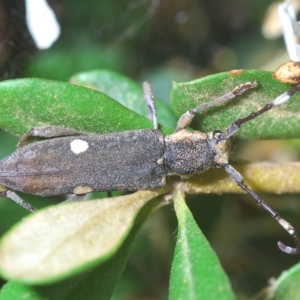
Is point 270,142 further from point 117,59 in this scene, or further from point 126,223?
point 126,223

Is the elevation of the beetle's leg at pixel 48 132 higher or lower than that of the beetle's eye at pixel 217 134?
higher

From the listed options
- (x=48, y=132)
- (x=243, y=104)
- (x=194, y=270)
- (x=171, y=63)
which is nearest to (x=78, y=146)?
(x=48, y=132)

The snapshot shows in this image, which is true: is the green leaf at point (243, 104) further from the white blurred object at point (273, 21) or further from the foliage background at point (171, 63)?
the white blurred object at point (273, 21)

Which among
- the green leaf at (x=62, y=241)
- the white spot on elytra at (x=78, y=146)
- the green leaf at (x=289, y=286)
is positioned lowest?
the green leaf at (x=289, y=286)

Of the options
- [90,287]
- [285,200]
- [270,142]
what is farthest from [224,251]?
[90,287]

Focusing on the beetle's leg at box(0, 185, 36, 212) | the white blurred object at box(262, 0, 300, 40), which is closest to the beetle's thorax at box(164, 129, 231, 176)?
the beetle's leg at box(0, 185, 36, 212)

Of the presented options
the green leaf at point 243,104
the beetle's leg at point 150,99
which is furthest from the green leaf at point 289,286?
the beetle's leg at point 150,99
